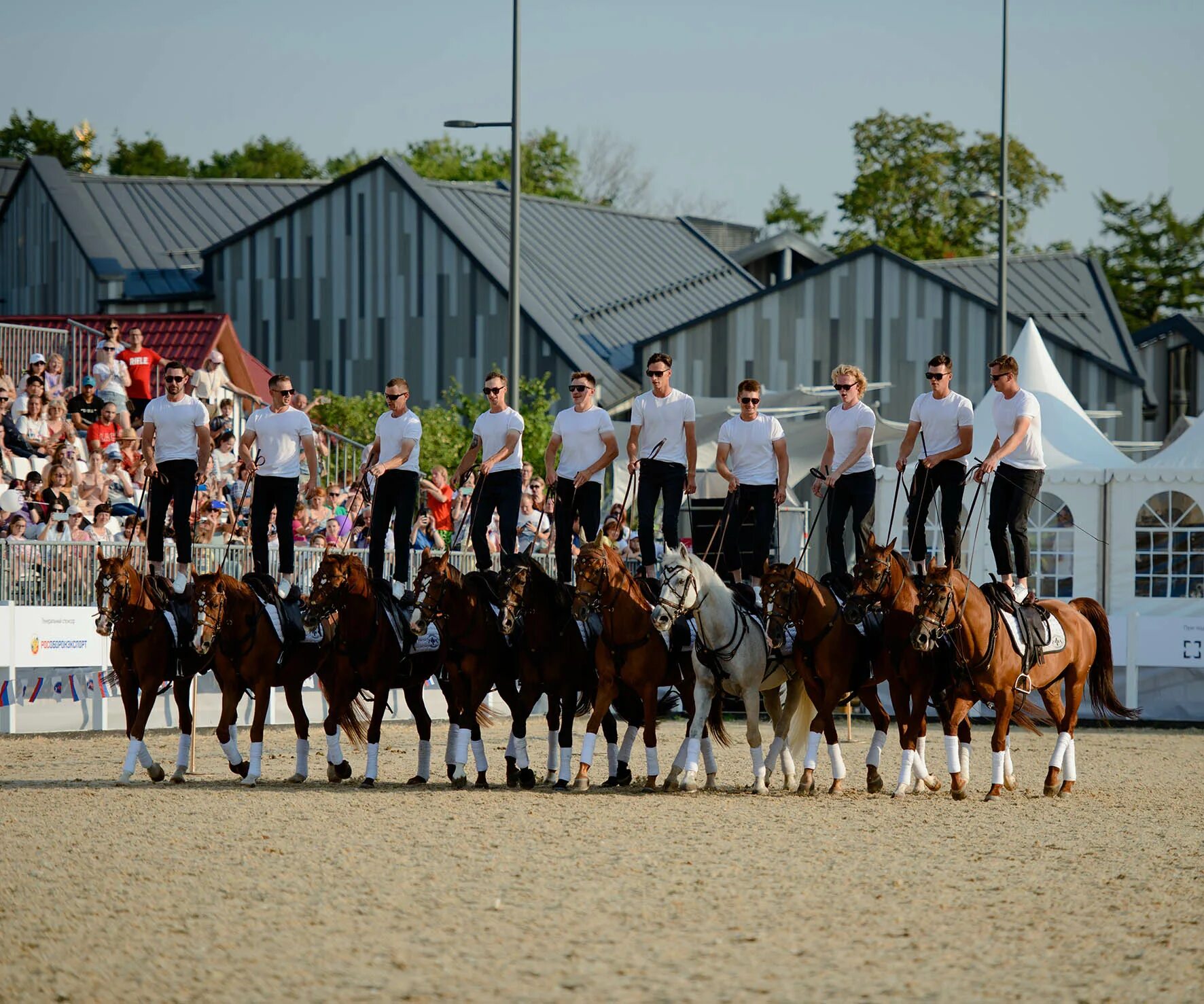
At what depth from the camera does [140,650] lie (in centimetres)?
1522

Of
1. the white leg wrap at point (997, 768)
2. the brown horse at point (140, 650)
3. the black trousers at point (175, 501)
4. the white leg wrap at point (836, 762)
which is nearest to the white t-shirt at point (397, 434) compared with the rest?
the black trousers at point (175, 501)

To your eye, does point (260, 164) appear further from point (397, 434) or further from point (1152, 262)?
point (397, 434)

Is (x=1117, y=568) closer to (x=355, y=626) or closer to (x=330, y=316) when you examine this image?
(x=355, y=626)

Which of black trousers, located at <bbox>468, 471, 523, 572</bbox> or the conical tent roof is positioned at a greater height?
the conical tent roof

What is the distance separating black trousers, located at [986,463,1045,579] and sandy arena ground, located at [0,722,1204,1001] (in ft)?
6.59

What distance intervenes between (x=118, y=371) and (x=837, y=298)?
21.8 metres

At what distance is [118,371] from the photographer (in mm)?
25719

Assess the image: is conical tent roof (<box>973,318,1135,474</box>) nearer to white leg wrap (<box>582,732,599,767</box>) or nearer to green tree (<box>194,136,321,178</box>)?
white leg wrap (<box>582,732,599,767</box>)

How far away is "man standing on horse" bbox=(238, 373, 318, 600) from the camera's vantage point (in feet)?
51.3

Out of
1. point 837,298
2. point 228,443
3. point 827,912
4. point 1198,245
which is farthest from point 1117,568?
point 1198,245

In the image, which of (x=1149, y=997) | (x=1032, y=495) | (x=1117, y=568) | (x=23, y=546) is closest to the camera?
(x=1149, y=997)

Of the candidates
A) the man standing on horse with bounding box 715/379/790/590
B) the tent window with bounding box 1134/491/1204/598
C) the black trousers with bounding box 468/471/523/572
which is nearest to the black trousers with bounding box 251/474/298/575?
the black trousers with bounding box 468/471/523/572

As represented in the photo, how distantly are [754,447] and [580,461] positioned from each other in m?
1.54

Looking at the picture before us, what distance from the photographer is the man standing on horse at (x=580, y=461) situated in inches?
614
